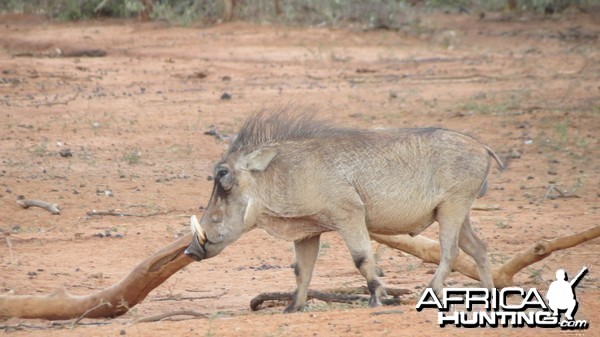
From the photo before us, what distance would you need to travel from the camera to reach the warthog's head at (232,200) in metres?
6.72

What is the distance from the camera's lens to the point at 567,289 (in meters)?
6.12

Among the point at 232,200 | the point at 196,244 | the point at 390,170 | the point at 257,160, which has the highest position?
the point at 257,160

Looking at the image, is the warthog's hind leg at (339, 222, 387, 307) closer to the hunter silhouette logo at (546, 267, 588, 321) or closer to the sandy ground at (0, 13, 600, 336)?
the sandy ground at (0, 13, 600, 336)

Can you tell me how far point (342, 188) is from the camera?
675 cm

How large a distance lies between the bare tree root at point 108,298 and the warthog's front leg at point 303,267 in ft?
2.34

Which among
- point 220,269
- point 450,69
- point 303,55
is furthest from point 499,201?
point 303,55

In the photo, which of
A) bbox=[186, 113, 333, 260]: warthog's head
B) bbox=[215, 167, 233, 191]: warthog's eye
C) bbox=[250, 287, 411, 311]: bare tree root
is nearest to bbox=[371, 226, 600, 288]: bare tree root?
bbox=[250, 287, 411, 311]: bare tree root

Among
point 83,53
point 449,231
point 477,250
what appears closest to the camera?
point 449,231

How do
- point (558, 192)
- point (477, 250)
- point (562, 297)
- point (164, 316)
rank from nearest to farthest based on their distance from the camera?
1. point (562, 297)
2. point (164, 316)
3. point (477, 250)
4. point (558, 192)

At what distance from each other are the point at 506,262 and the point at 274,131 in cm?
182

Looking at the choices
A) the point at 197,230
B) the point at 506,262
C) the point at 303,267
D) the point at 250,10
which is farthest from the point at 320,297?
the point at 250,10

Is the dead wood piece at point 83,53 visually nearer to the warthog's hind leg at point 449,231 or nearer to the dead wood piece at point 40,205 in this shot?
the dead wood piece at point 40,205

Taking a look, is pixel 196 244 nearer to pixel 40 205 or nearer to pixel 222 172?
pixel 222 172

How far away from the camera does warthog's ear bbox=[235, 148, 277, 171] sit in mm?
6770
